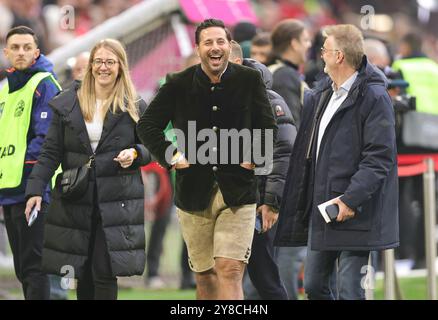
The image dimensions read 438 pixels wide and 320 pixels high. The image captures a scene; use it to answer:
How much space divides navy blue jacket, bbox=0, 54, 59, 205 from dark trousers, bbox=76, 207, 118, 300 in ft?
2.30

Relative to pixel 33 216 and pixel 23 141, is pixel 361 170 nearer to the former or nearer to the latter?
pixel 33 216

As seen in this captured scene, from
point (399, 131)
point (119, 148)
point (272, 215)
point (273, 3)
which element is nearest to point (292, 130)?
point (272, 215)

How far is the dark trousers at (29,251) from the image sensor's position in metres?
9.25

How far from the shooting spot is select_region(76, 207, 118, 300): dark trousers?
877cm

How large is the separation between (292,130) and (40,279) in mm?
2112

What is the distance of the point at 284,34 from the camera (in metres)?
10.7

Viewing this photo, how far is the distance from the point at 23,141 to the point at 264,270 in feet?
6.53

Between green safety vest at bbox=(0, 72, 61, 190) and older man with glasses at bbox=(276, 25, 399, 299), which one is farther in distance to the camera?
green safety vest at bbox=(0, 72, 61, 190)

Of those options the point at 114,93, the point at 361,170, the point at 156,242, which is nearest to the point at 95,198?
the point at 114,93

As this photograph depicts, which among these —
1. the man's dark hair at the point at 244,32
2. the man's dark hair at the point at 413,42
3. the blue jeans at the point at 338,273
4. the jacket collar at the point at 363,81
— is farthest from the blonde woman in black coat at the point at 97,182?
the man's dark hair at the point at 413,42

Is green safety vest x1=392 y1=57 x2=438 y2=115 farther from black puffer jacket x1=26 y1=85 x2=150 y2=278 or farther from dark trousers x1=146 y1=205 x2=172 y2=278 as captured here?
black puffer jacket x1=26 y1=85 x2=150 y2=278

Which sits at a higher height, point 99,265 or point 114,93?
point 114,93

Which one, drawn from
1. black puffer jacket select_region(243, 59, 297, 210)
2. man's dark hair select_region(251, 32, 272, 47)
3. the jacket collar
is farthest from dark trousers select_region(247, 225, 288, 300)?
man's dark hair select_region(251, 32, 272, 47)
